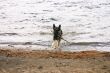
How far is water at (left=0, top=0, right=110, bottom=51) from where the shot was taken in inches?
695

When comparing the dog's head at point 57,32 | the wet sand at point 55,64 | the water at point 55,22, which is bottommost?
the water at point 55,22

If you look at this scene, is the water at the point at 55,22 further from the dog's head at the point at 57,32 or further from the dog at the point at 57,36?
the dog's head at the point at 57,32

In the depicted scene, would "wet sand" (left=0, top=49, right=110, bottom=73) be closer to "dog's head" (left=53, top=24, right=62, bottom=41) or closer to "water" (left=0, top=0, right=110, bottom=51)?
"dog's head" (left=53, top=24, right=62, bottom=41)

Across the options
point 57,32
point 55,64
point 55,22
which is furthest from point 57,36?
point 55,22

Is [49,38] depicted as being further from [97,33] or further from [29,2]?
[29,2]

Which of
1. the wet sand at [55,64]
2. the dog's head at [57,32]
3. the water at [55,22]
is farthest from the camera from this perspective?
the water at [55,22]

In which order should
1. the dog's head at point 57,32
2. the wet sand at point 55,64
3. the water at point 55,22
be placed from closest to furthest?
the wet sand at point 55,64 < the dog's head at point 57,32 < the water at point 55,22

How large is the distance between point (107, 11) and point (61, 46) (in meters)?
11.1

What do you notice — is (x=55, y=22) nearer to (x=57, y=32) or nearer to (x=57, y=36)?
(x=57, y=36)

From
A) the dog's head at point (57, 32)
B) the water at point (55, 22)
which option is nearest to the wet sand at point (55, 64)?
the dog's head at point (57, 32)

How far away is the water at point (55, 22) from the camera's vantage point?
17.6 m

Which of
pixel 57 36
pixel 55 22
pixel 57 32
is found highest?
pixel 57 32

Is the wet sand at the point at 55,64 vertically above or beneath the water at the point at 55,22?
above

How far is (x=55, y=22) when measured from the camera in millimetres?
23469
